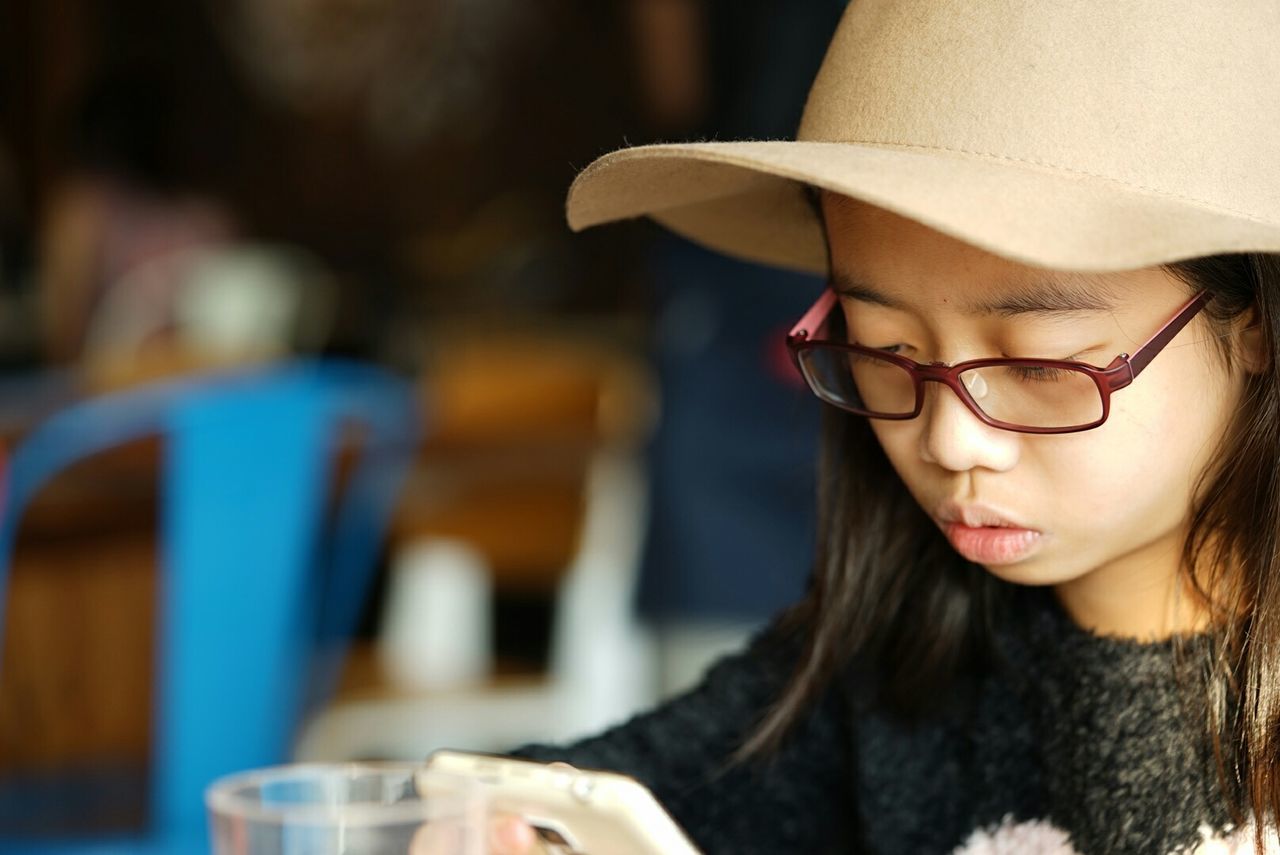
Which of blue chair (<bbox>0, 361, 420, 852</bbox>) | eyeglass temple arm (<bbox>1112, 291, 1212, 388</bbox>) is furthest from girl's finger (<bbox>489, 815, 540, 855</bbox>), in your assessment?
blue chair (<bbox>0, 361, 420, 852</bbox>)

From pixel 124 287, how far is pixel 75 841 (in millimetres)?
2818

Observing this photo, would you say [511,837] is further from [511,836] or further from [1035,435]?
[1035,435]

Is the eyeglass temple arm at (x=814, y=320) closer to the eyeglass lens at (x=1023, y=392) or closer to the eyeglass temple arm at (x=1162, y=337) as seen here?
the eyeglass lens at (x=1023, y=392)

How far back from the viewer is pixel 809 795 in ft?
3.95

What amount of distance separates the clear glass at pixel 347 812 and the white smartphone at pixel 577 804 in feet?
0.06

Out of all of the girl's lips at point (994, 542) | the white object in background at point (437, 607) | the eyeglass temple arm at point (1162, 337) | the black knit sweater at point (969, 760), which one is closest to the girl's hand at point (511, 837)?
the black knit sweater at point (969, 760)

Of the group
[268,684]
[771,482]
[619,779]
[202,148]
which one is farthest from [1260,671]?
[202,148]

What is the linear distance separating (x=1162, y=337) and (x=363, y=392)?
47.7 inches

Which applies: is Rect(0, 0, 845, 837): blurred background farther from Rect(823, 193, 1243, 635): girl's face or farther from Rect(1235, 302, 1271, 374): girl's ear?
Rect(1235, 302, 1271, 374): girl's ear

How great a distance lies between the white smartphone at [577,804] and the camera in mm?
854

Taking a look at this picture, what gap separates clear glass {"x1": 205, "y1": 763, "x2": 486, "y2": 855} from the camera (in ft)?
2.40

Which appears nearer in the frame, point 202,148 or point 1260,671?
point 1260,671

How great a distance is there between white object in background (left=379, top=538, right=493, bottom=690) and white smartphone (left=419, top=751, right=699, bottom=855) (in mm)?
2578

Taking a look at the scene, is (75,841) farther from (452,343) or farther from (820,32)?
(452,343)
